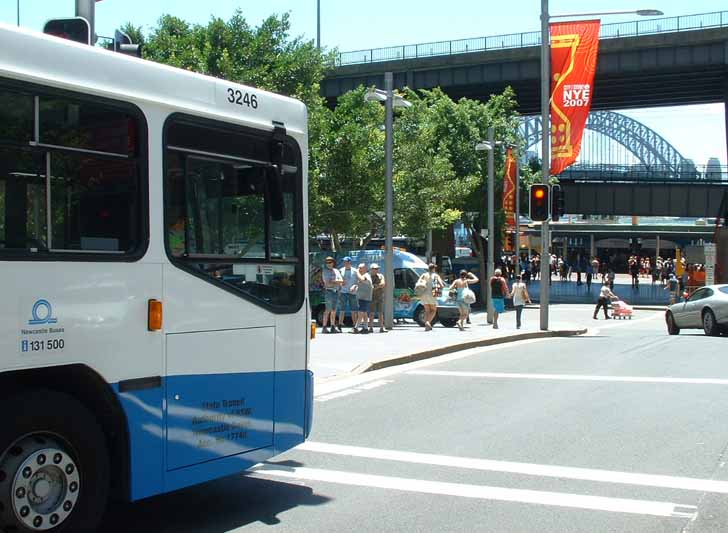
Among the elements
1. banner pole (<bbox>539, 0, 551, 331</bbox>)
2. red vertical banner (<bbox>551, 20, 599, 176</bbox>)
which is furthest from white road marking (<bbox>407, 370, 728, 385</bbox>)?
red vertical banner (<bbox>551, 20, 599, 176</bbox>)

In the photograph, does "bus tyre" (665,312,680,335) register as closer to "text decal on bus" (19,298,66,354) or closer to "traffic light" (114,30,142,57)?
"traffic light" (114,30,142,57)

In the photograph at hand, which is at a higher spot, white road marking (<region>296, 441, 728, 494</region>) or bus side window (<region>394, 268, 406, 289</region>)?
bus side window (<region>394, 268, 406, 289</region>)

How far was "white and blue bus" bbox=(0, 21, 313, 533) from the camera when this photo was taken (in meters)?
4.75

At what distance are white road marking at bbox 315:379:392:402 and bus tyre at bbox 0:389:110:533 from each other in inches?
247

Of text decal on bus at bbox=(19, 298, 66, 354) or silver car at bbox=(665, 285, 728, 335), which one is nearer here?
text decal on bus at bbox=(19, 298, 66, 354)

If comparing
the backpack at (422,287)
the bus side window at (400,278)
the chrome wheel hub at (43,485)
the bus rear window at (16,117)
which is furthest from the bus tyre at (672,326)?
the bus rear window at (16,117)

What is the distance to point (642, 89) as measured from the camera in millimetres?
55000

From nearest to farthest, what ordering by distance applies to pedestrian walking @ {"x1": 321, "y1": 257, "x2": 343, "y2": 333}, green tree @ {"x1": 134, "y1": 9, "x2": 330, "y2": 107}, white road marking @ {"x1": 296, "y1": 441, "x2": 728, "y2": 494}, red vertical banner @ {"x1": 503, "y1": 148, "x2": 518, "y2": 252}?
white road marking @ {"x1": 296, "y1": 441, "x2": 728, "y2": 494}
pedestrian walking @ {"x1": 321, "y1": 257, "x2": 343, "y2": 333}
green tree @ {"x1": 134, "y1": 9, "x2": 330, "y2": 107}
red vertical banner @ {"x1": 503, "y1": 148, "x2": 518, "y2": 252}

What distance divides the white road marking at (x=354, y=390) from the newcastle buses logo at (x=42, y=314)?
6.71m

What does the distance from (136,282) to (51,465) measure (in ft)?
3.80

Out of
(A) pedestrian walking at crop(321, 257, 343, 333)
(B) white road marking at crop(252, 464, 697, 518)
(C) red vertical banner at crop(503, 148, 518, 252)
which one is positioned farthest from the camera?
(C) red vertical banner at crop(503, 148, 518, 252)

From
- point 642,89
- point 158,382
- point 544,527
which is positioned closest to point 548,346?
point 544,527

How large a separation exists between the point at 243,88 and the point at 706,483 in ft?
15.6

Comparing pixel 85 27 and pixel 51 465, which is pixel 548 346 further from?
pixel 51 465
